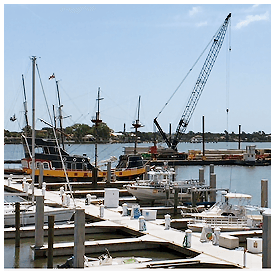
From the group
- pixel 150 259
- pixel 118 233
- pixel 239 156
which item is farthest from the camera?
pixel 239 156

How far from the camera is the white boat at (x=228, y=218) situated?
27.1 m

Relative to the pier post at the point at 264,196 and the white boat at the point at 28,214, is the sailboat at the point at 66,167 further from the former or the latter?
the white boat at the point at 28,214

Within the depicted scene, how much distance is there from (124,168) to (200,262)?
40731mm

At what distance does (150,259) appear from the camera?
2042 centimetres

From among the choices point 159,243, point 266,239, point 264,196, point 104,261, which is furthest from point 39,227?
point 264,196

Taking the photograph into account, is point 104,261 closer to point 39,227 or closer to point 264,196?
point 39,227

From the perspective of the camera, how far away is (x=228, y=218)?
Result: 92.3 feet

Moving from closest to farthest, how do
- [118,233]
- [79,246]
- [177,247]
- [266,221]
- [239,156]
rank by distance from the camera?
[266,221] < [79,246] < [177,247] < [118,233] < [239,156]

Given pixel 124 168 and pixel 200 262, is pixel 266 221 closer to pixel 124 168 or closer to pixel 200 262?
pixel 200 262

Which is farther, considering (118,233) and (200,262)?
(118,233)

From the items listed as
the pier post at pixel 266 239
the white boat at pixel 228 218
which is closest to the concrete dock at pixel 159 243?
the white boat at pixel 228 218
